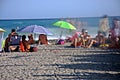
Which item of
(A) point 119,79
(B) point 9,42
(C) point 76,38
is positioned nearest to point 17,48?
(B) point 9,42

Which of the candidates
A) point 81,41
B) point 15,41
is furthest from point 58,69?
point 81,41

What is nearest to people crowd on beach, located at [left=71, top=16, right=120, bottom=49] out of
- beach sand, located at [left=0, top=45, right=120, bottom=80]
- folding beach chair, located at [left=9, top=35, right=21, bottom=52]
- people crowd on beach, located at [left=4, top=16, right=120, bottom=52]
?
people crowd on beach, located at [left=4, top=16, right=120, bottom=52]

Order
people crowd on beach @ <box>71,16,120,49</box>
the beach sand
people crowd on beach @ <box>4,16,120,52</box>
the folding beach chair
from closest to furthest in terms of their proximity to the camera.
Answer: the beach sand
people crowd on beach @ <box>4,16,120,52</box>
the folding beach chair
people crowd on beach @ <box>71,16,120,49</box>

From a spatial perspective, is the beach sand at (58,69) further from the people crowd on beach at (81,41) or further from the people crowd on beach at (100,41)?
the people crowd on beach at (100,41)

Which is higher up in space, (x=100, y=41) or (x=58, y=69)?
(x=100, y=41)

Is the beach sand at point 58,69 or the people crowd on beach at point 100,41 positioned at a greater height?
the people crowd on beach at point 100,41

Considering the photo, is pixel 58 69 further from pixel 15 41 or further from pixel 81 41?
pixel 81 41

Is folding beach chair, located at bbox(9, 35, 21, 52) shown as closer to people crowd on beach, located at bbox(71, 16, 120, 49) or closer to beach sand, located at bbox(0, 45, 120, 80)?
beach sand, located at bbox(0, 45, 120, 80)

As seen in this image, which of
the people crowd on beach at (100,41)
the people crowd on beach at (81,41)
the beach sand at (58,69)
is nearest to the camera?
the beach sand at (58,69)

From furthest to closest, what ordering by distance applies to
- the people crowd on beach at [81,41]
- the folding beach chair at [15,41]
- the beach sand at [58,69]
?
the folding beach chair at [15,41] → the people crowd on beach at [81,41] → the beach sand at [58,69]

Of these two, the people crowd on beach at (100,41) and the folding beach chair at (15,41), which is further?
the people crowd on beach at (100,41)

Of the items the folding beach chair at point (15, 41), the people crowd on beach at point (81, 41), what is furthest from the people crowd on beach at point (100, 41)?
the folding beach chair at point (15, 41)

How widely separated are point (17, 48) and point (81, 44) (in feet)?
8.56

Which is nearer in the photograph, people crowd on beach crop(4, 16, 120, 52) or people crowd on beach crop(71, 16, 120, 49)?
people crowd on beach crop(4, 16, 120, 52)
